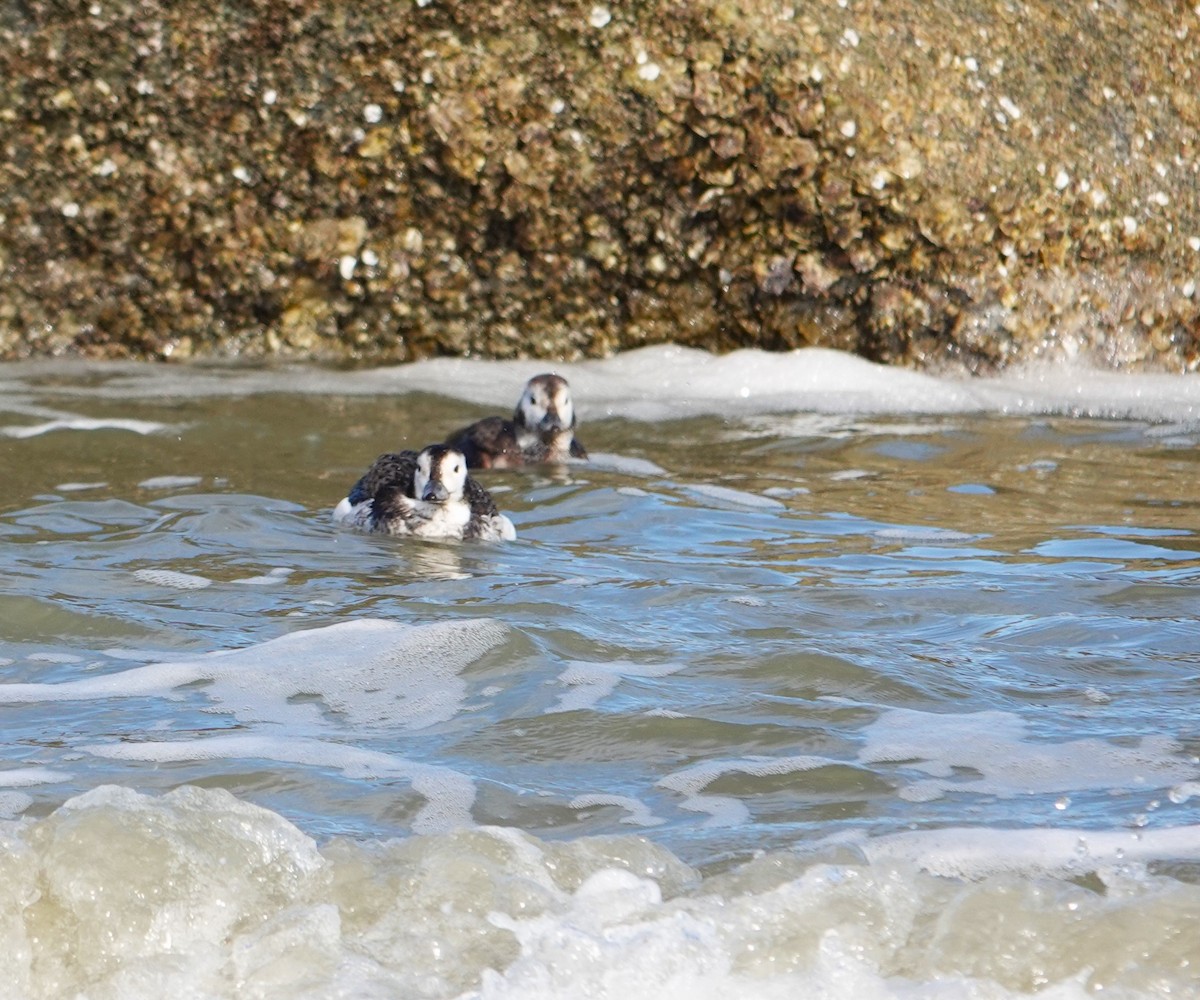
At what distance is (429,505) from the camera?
8.58 meters

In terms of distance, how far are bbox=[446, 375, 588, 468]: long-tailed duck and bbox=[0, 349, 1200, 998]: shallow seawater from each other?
1.85ft

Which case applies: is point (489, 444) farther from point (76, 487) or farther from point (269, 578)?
point (269, 578)

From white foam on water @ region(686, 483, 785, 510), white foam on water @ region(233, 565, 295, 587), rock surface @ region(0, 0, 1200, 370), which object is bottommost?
white foam on water @ region(233, 565, 295, 587)

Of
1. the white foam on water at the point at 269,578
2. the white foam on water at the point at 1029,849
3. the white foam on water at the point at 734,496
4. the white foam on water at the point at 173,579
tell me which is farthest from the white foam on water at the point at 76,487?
the white foam on water at the point at 1029,849

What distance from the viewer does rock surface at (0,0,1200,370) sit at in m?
12.1

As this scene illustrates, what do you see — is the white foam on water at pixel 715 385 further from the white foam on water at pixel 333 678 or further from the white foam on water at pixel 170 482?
the white foam on water at pixel 333 678

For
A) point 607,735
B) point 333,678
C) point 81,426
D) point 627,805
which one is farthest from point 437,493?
point 627,805

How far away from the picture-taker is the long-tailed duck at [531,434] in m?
10.4

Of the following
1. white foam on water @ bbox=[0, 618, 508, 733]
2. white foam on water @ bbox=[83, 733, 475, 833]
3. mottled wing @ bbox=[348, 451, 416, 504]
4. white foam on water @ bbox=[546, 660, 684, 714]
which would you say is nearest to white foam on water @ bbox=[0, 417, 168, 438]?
mottled wing @ bbox=[348, 451, 416, 504]

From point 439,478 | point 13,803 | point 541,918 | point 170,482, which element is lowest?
point 541,918

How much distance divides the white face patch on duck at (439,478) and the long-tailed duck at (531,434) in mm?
1590

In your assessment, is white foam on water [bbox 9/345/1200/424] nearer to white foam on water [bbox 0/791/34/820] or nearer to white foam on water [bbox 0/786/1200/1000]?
white foam on water [bbox 0/791/34/820]

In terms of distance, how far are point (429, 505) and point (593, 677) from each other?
9.62 feet

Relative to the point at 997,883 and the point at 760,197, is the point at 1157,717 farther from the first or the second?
the point at 760,197
